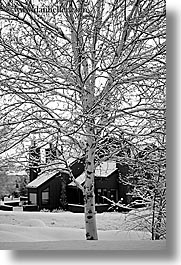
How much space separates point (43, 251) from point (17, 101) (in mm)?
848

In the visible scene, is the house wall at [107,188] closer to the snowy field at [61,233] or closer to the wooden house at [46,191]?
the snowy field at [61,233]

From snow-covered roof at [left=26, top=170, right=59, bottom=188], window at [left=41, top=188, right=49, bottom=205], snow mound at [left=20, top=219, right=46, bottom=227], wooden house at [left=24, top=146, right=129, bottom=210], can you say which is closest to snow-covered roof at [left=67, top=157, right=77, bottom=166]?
wooden house at [left=24, top=146, right=129, bottom=210]

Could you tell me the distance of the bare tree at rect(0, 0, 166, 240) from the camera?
6.72ft

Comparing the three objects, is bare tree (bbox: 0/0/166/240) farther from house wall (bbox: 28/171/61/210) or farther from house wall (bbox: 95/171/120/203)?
house wall (bbox: 28/171/61/210)

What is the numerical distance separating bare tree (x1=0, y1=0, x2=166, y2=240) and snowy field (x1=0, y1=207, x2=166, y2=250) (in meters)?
0.07

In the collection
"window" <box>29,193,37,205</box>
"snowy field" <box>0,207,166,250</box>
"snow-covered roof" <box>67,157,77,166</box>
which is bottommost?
"snowy field" <box>0,207,166,250</box>

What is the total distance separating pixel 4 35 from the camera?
209cm

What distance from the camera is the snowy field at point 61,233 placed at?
6.25ft

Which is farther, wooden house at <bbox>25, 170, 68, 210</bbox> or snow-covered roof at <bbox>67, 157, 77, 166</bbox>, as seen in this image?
snow-covered roof at <bbox>67, 157, 77, 166</bbox>

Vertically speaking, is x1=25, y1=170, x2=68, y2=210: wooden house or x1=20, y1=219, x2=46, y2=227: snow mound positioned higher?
x1=25, y1=170, x2=68, y2=210: wooden house

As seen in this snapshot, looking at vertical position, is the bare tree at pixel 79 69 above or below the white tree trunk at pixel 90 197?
above

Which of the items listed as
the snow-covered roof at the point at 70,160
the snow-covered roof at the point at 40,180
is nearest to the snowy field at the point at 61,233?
the snow-covered roof at the point at 40,180

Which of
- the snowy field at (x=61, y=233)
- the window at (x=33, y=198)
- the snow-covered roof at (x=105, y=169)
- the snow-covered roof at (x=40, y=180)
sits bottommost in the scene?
the snowy field at (x=61, y=233)

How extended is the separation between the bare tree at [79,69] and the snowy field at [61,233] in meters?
0.07
